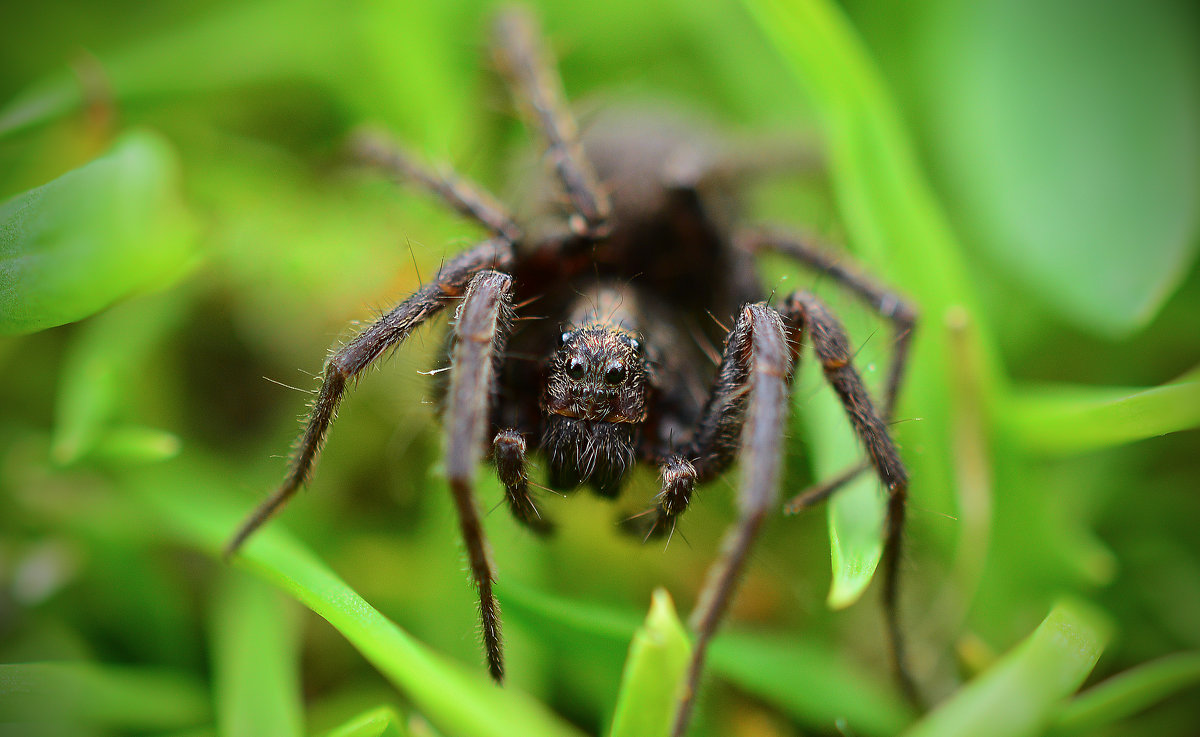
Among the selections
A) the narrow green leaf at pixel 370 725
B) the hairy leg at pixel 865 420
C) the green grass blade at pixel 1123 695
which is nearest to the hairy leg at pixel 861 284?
the hairy leg at pixel 865 420

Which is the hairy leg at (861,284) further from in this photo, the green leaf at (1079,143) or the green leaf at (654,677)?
the green leaf at (654,677)

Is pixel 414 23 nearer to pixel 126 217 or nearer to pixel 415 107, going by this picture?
pixel 415 107

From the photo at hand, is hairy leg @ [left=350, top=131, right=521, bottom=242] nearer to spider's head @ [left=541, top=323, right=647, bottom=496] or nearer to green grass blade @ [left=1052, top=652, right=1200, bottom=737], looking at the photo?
spider's head @ [left=541, top=323, right=647, bottom=496]

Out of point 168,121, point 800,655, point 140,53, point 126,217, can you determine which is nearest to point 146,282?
point 126,217

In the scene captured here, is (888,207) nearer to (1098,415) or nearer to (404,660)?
(1098,415)

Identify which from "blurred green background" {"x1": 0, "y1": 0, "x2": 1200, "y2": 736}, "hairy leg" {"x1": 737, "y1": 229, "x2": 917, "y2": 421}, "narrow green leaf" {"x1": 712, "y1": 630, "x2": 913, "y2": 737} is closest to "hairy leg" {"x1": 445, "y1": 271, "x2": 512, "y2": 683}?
"blurred green background" {"x1": 0, "y1": 0, "x2": 1200, "y2": 736}

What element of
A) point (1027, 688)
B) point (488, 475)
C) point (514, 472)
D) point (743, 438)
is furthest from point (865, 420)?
point (488, 475)
